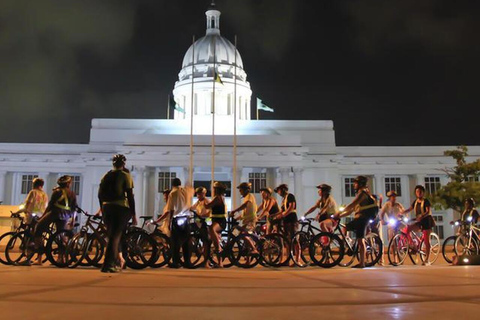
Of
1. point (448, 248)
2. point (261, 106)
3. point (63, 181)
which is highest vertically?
point (261, 106)

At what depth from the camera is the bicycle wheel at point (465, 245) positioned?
36.5 feet

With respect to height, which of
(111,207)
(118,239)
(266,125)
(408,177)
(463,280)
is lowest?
(463,280)

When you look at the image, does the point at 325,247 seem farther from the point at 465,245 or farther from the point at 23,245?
the point at 23,245

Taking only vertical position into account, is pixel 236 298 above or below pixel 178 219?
below

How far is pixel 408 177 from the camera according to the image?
41344 mm

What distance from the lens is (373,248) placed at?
398 inches

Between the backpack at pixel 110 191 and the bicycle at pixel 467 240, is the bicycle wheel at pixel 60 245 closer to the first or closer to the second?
the backpack at pixel 110 191

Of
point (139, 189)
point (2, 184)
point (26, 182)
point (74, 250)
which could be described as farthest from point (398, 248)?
point (2, 184)

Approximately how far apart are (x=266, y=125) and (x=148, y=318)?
131ft

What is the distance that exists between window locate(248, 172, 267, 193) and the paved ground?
32099 mm

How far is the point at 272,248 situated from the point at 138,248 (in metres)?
2.71

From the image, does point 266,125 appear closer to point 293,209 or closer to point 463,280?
point 293,209

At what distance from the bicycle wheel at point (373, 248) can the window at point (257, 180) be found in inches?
1104

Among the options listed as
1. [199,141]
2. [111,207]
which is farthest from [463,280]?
[199,141]
